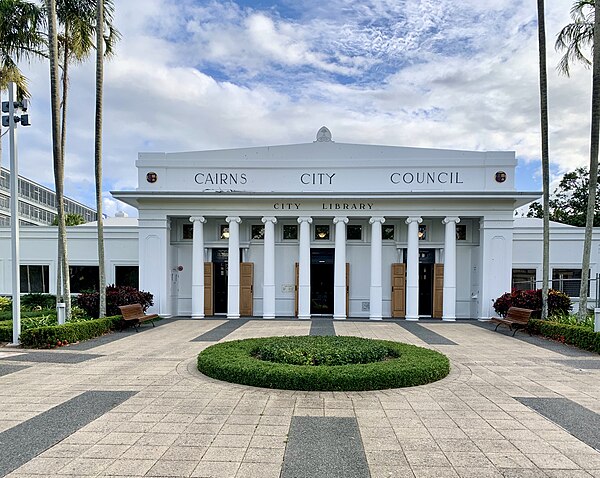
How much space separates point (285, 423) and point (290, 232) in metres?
14.0

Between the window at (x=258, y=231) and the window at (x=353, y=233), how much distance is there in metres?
3.97

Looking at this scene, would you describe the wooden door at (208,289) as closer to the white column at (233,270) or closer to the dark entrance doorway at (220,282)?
the dark entrance doorway at (220,282)

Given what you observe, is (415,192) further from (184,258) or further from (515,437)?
(515,437)

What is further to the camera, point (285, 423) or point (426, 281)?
point (426, 281)

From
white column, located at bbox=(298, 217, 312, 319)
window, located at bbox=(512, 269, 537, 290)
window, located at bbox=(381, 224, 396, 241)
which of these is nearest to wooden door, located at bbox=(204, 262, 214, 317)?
white column, located at bbox=(298, 217, 312, 319)

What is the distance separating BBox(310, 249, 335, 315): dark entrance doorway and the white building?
0.05m

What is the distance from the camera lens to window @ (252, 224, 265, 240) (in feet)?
62.7

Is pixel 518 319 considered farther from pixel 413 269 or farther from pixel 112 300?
pixel 112 300

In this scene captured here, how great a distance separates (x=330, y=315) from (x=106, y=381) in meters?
12.3

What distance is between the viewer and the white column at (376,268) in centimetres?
1750

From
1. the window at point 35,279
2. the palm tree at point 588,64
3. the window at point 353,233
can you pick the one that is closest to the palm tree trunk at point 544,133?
the palm tree at point 588,64

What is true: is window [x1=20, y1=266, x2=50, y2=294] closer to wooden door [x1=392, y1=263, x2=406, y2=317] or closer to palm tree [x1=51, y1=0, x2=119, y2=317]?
palm tree [x1=51, y1=0, x2=119, y2=317]

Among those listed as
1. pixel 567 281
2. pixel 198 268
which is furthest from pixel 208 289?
pixel 567 281

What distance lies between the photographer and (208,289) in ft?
62.3
